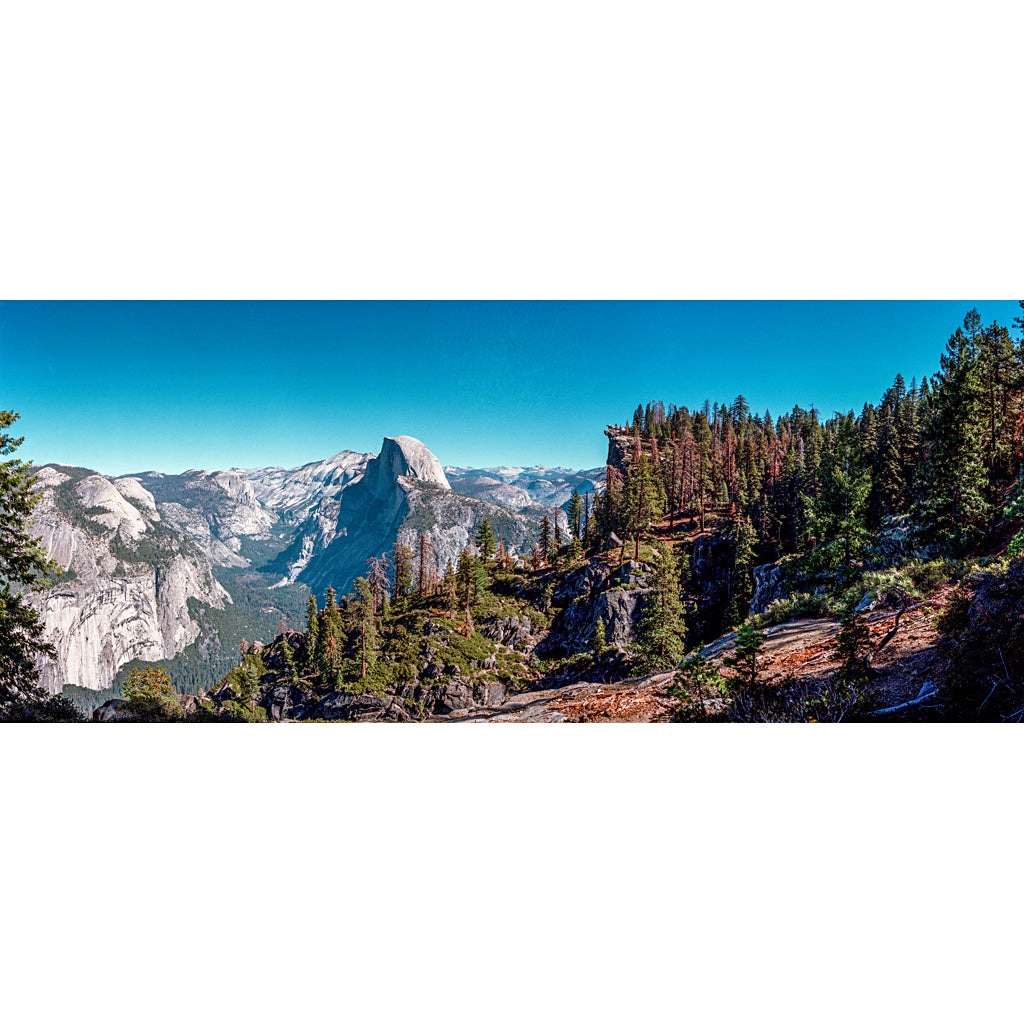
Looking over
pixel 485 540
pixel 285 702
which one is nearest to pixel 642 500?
pixel 485 540

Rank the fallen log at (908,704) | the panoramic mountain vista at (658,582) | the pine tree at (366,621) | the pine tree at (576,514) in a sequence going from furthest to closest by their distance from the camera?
the pine tree at (576,514) → the pine tree at (366,621) → the panoramic mountain vista at (658,582) → the fallen log at (908,704)

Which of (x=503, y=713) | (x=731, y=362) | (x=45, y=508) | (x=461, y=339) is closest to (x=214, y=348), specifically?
(x=45, y=508)

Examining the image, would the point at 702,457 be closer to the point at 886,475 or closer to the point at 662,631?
the point at 886,475

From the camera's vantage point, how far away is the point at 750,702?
5145mm

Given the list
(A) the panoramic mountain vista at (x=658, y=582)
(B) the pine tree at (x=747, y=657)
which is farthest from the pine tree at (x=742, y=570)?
→ (B) the pine tree at (x=747, y=657)

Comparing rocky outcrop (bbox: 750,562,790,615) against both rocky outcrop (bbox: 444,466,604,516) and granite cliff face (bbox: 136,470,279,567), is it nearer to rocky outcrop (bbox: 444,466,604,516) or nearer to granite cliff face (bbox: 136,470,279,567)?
rocky outcrop (bbox: 444,466,604,516)

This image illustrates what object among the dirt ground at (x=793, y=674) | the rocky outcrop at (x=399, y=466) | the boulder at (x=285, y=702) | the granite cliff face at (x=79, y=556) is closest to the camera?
the dirt ground at (x=793, y=674)

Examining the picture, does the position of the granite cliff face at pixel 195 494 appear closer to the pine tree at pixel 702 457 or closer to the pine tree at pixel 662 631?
the pine tree at pixel 662 631

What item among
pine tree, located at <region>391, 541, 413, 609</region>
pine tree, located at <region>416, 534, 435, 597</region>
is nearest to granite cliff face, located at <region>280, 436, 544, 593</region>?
pine tree, located at <region>416, 534, 435, 597</region>

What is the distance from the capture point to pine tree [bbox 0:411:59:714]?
18.6 feet

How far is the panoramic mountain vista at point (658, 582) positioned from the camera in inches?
201

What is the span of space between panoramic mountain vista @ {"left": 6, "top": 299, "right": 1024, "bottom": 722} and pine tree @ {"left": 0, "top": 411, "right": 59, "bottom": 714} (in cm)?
3

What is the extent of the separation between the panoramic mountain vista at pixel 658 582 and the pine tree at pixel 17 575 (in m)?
0.03

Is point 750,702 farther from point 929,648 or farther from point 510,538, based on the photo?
point 510,538
